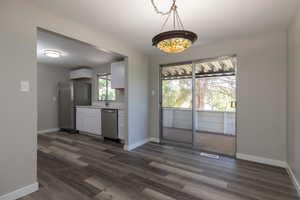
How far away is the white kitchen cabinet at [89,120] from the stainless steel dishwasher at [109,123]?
0.21m

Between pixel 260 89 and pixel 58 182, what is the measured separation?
3.65 m

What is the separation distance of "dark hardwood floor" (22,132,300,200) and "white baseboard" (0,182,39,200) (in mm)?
67

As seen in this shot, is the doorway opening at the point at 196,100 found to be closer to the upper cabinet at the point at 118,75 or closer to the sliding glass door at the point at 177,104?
the sliding glass door at the point at 177,104

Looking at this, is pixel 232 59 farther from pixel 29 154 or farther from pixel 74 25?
pixel 29 154

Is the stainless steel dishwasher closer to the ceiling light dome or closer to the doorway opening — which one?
the doorway opening

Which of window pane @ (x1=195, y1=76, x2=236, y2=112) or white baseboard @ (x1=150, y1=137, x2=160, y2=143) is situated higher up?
window pane @ (x1=195, y1=76, x2=236, y2=112)

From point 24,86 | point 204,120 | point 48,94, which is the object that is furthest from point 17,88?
point 204,120

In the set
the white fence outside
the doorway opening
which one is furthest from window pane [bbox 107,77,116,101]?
the white fence outside

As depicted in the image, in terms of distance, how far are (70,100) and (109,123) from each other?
1879mm

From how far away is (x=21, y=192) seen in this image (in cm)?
167

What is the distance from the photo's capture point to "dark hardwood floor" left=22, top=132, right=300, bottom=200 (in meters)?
1.75

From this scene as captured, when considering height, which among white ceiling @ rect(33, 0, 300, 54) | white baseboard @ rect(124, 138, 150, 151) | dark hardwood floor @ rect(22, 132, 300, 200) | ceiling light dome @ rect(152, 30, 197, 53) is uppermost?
white ceiling @ rect(33, 0, 300, 54)

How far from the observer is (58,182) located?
199 centimetres

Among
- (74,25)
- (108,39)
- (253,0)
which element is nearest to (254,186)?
(253,0)
